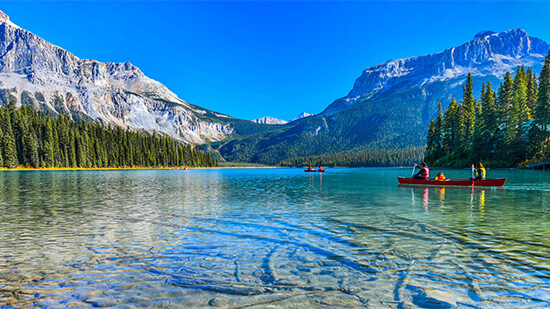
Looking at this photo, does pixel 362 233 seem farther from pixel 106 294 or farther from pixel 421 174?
pixel 421 174

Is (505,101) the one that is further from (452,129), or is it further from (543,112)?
(543,112)

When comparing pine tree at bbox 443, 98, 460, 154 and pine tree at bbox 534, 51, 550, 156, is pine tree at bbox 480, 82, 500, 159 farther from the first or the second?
pine tree at bbox 534, 51, 550, 156

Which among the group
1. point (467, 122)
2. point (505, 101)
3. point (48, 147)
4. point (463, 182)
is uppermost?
point (505, 101)

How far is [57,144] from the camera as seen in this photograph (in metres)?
127

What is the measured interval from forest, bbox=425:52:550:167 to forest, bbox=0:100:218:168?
6200 inches

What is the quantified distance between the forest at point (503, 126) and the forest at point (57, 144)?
157 m

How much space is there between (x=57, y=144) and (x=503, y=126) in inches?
6834

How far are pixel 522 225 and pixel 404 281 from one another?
12349 mm

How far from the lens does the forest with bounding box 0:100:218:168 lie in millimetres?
113000

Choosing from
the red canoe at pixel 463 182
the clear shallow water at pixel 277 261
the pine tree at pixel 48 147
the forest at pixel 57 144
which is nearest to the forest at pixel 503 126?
the red canoe at pixel 463 182

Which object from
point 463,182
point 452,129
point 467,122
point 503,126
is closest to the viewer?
point 463,182

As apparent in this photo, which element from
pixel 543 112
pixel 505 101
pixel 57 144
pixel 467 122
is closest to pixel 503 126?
pixel 505 101

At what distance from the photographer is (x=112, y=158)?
158 meters

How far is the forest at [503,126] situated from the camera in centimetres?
7938
